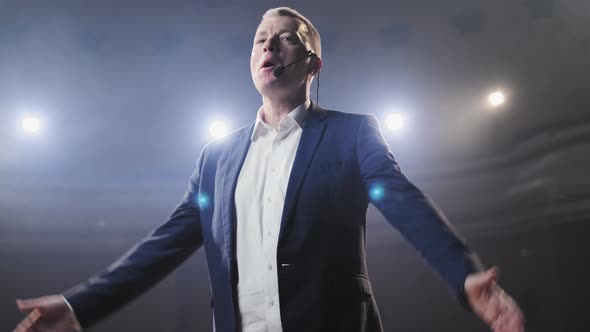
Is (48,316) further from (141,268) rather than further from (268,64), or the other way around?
(268,64)

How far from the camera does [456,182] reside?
473cm

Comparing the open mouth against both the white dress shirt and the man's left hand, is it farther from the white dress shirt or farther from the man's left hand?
the man's left hand

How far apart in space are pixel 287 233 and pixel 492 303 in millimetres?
412

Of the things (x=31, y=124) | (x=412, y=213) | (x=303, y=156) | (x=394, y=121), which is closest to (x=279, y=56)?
(x=303, y=156)

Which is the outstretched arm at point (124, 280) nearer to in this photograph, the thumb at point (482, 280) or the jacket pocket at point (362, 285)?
the jacket pocket at point (362, 285)

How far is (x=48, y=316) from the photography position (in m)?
0.91

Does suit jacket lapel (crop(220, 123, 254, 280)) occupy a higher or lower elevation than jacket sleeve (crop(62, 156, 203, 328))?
higher

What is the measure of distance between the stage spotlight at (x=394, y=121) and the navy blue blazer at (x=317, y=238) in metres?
3.00

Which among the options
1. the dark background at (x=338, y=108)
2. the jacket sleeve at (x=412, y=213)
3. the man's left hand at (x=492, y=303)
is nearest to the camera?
the man's left hand at (x=492, y=303)

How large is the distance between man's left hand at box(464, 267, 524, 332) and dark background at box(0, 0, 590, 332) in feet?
9.03

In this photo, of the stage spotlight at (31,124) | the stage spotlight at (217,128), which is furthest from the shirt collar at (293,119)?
the stage spotlight at (31,124)

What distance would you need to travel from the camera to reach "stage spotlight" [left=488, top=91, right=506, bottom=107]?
154 inches

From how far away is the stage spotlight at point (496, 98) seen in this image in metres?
3.92

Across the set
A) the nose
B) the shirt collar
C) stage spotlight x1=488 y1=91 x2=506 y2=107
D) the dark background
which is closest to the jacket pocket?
the shirt collar
